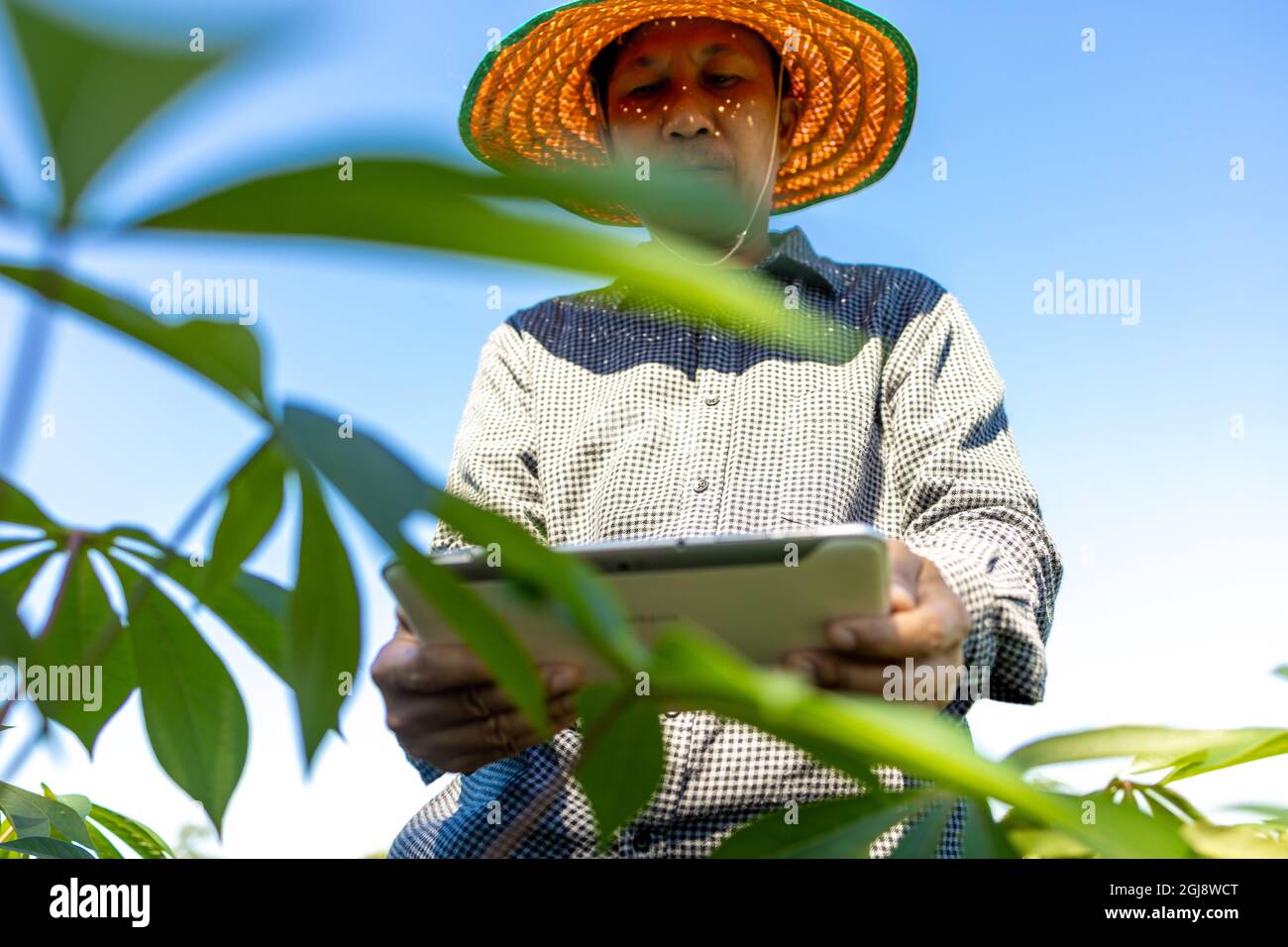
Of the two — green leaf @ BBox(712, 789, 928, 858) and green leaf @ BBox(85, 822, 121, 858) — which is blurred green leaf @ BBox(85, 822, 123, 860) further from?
green leaf @ BBox(712, 789, 928, 858)

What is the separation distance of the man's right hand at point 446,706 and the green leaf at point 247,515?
31 centimetres

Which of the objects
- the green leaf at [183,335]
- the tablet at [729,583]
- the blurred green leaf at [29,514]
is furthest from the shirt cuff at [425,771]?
the green leaf at [183,335]

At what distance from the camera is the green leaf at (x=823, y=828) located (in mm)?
537

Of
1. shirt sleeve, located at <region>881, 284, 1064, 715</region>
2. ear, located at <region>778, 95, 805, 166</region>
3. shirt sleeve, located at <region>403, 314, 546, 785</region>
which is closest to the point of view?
shirt sleeve, located at <region>881, 284, 1064, 715</region>

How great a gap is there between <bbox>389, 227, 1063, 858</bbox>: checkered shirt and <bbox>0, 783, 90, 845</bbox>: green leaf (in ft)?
1.42

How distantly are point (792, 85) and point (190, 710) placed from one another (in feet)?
4.97

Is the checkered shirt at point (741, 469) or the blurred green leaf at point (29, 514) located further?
the checkered shirt at point (741, 469)

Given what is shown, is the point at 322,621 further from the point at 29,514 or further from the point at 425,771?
the point at 425,771

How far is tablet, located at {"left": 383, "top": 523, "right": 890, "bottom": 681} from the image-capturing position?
0.75 meters

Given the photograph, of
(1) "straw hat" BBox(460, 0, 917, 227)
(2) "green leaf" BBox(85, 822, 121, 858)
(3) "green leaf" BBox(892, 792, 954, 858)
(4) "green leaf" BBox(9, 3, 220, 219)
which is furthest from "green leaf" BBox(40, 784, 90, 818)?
(1) "straw hat" BBox(460, 0, 917, 227)

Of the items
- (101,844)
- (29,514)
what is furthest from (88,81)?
(101,844)

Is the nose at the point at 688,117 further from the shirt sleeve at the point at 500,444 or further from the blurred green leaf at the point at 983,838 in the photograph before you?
the blurred green leaf at the point at 983,838

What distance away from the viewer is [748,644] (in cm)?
82

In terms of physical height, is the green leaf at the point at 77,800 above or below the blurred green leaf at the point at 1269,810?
below
